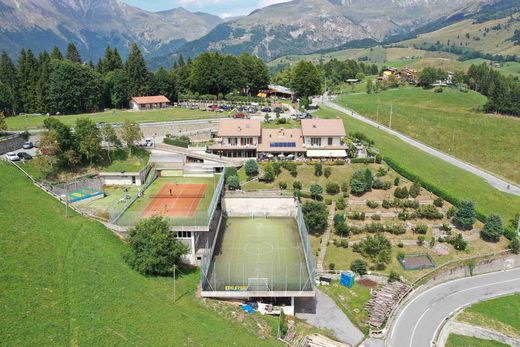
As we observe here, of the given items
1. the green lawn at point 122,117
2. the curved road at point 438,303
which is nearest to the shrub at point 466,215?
the curved road at point 438,303

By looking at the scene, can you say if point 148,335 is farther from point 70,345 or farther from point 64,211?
point 64,211

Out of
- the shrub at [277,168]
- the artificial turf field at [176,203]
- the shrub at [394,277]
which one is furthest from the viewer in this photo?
the shrub at [277,168]

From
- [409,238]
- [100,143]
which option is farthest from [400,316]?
[100,143]

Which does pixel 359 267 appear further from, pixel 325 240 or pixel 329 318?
pixel 329 318

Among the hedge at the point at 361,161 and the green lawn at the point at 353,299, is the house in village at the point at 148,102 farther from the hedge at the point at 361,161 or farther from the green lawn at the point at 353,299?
the green lawn at the point at 353,299

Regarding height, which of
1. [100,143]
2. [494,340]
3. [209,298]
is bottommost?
[494,340]

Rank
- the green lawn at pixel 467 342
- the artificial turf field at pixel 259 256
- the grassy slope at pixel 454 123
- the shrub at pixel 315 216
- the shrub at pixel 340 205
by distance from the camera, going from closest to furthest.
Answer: the green lawn at pixel 467 342, the artificial turf field at pixel 259 256, the shrub at pixel 315 216, the shrub at pixel 340 205, the grassy slope at pixel 454 123

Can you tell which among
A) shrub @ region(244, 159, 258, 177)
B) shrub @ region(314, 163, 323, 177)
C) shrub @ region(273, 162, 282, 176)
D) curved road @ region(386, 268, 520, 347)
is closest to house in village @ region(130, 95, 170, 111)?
shrub @ region(244, 159, 258, 177)
